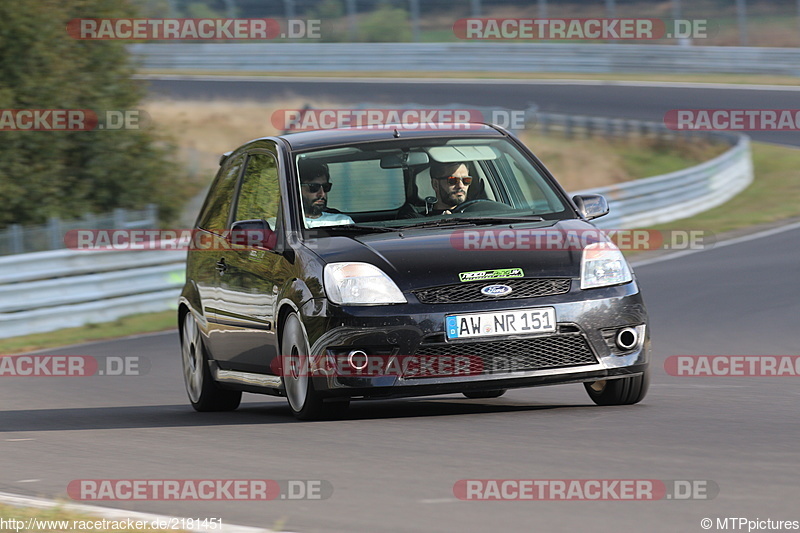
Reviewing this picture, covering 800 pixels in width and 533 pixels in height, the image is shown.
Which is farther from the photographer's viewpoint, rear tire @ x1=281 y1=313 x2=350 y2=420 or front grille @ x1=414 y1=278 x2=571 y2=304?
rear tire @ x1=281 y1=313 x2=350 y2=420

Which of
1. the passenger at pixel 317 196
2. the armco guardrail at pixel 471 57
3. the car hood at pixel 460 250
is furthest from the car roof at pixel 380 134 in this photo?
the armco guardrail at pixel 471 57

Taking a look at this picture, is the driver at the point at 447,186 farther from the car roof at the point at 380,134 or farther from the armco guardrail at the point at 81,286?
the armco guardrail at the point at 81,286

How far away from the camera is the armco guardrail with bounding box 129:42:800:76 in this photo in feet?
129

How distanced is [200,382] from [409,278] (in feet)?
8.48

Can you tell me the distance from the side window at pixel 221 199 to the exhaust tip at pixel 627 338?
9.19 feet

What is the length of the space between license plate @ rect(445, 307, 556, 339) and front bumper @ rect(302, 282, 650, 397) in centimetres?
3

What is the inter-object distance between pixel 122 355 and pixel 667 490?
8629 millimetres

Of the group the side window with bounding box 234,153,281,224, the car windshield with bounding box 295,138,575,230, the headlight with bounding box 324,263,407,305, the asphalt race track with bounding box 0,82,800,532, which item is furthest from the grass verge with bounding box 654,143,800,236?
the headlight with bounding box 324,263,407,305

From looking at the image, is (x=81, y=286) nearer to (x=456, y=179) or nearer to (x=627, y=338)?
(x=456, y=179)

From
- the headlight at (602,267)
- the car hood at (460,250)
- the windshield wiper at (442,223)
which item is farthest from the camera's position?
the windshield wiper at (442,223)

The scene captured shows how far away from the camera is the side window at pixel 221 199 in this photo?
9.32 meters

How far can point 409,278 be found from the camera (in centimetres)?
728

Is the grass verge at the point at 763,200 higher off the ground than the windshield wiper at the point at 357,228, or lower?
lower

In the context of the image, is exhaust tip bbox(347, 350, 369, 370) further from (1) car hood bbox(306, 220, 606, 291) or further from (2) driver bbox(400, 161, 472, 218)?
(2) driver bbox(400, 161, 472, 218)
